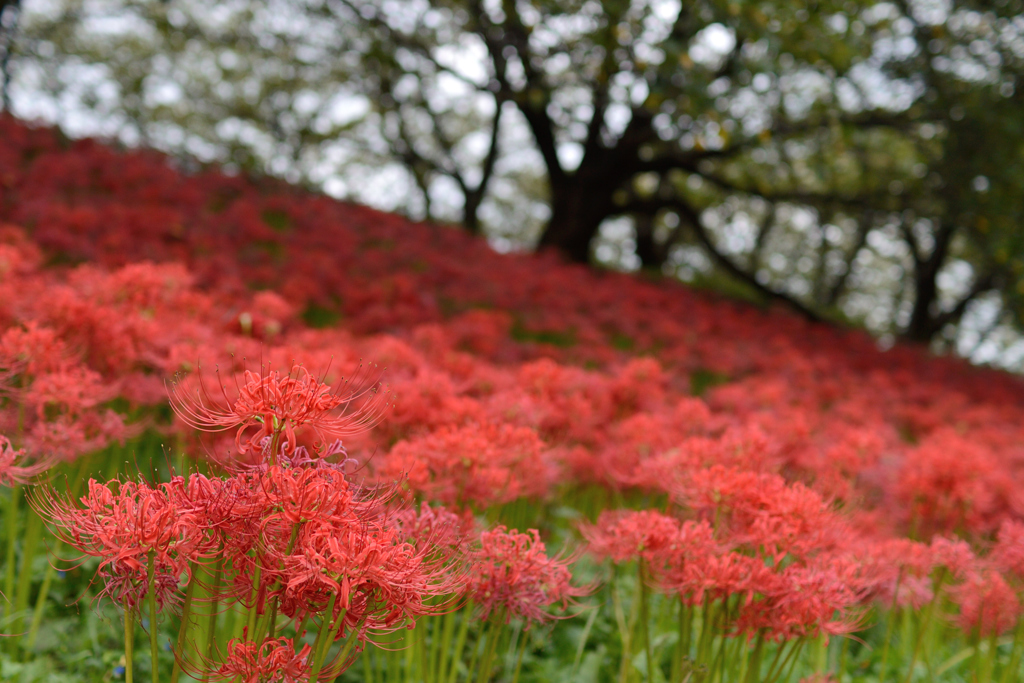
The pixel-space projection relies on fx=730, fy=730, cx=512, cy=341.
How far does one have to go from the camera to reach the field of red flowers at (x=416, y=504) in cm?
159

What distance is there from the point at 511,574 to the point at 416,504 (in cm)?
68

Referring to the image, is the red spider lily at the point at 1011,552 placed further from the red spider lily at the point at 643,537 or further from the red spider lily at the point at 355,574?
the red spider lily at the point at 355,574

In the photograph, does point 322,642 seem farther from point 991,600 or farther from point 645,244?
point 645,244

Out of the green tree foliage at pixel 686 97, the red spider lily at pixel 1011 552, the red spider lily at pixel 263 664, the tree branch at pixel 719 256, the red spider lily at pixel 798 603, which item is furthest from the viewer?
the tree branch at pixel 719 256

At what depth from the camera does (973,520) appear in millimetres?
3834

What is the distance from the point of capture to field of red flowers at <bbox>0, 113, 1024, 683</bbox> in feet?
5.22

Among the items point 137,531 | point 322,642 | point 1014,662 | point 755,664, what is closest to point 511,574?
point 322,642

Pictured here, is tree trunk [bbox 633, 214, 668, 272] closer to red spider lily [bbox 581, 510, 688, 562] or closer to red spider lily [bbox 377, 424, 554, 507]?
red spider lily [bbox 377, 424, 554, 507]

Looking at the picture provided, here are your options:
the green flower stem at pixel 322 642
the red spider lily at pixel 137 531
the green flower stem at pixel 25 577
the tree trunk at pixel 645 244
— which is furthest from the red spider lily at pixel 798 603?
the tree trunk at pixel 645 244

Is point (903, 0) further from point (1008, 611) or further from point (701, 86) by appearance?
point (1008, 611)

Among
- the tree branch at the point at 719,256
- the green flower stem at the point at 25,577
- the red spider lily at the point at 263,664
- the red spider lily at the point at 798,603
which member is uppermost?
the tree branch at the point at 719,256

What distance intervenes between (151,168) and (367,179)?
59.0 ft

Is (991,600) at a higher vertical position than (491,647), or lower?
higher

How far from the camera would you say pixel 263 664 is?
1.59 meters
